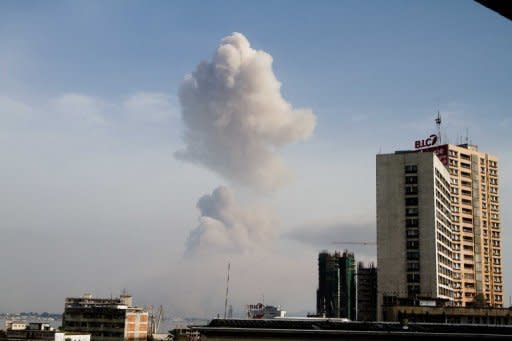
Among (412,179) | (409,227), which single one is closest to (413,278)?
(409,227)

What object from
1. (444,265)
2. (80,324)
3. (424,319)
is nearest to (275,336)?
(424,319)

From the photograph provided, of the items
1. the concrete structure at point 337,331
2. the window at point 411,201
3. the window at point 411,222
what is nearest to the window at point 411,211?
the window at point 411,201

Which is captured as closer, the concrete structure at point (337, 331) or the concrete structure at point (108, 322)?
the concrete structure at point (337, 331)

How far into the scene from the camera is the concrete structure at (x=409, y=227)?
151125 millimetres

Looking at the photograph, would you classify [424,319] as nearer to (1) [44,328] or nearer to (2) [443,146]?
(2) [443,146]

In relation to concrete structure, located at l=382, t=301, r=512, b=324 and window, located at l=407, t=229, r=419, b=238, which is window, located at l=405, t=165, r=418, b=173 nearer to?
window, located at l=407, t=229, r=419, b=238

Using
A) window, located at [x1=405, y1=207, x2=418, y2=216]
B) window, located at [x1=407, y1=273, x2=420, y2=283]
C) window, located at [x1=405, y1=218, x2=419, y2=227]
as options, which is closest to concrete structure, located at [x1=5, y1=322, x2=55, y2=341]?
window, located at [x1=407, y1=273, x2=420, y2=283]

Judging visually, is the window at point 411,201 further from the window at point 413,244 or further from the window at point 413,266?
the window at point 413,266

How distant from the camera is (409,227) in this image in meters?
154

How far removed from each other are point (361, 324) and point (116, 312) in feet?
393

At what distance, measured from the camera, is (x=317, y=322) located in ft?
303

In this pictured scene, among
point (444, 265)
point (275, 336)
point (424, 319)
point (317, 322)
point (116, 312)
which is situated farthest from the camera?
point (116, 312)

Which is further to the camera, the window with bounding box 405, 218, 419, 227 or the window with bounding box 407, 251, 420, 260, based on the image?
the window with bounding box 405, 218, 419, 227

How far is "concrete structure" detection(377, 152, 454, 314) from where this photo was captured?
496 ft
